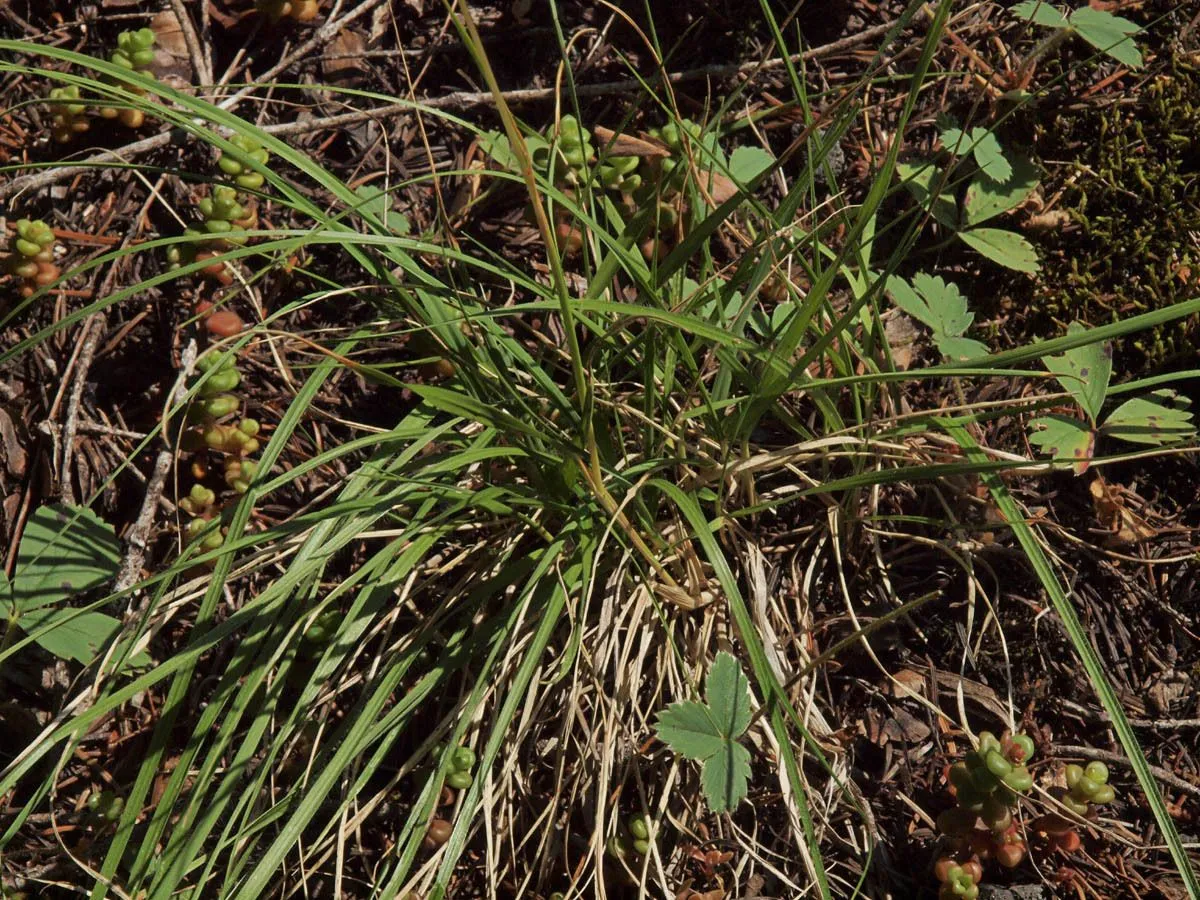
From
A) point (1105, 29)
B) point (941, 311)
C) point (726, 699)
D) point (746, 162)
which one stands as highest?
point (1105, 29)

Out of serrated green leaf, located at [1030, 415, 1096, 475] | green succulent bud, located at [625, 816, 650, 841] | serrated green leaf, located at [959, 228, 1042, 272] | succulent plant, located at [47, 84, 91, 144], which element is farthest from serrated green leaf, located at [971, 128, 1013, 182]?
succulent plant, located at [47, 84, 91, 144]

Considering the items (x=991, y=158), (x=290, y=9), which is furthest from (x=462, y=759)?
(x=290, y=9)

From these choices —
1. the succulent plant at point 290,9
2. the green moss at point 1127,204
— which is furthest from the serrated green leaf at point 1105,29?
the succulent plant at point 290,9

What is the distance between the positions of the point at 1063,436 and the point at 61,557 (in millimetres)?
1737

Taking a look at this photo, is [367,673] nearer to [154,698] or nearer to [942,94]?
[154,698]

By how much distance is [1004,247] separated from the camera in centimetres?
188

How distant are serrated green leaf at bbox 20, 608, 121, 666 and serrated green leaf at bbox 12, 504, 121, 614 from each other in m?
0.04

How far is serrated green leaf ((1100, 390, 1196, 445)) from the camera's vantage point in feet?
5.48

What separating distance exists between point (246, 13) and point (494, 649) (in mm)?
1449

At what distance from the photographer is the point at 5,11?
2.01 m

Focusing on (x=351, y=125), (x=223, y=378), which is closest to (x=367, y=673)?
(x=223, y=378)

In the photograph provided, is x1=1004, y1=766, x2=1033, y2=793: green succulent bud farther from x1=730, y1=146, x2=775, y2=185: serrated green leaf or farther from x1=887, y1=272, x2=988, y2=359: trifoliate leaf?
x1=730, y1=146, x2=775, y2=185: serrated green leaf

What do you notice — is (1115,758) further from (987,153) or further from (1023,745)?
(987,153)

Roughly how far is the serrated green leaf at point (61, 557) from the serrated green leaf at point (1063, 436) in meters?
1.61
